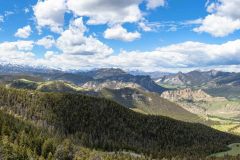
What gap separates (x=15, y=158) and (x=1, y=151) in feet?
24.7

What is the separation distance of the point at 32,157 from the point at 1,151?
17.9 meters

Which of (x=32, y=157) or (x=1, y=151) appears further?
(x=32, y=157)

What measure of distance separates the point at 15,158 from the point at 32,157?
450 inches

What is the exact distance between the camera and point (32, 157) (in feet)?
643

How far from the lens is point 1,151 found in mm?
183625

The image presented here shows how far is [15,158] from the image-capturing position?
186250 millimetres
